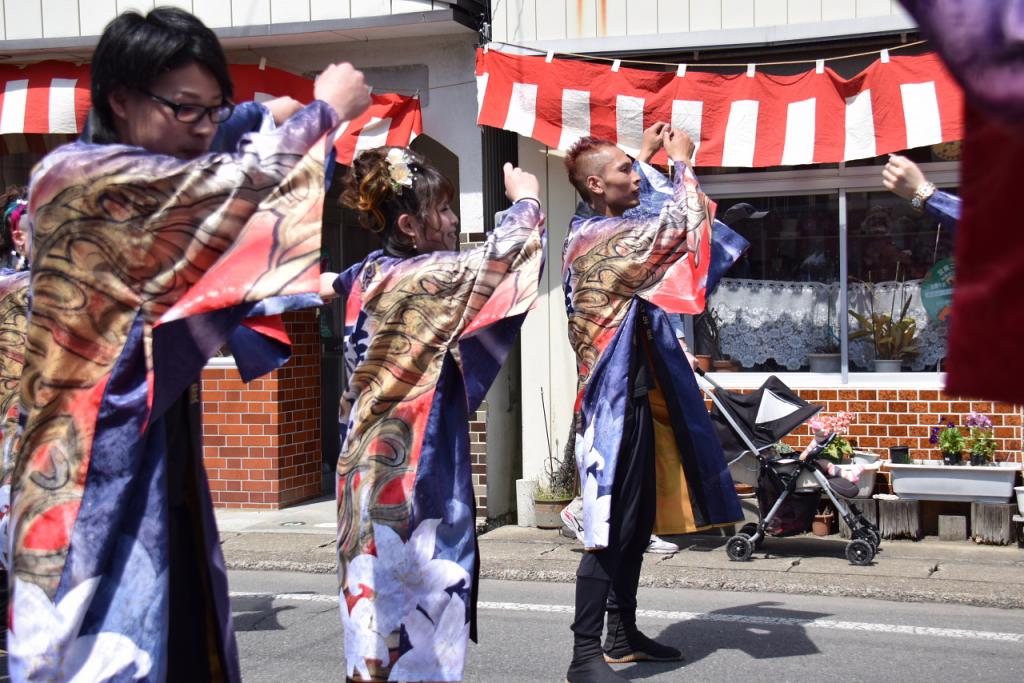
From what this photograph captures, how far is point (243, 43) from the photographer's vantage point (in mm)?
9117

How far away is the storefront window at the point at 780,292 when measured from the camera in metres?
8.63

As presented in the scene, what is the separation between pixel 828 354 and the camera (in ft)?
28.3

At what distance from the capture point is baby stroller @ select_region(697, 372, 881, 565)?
730 cm

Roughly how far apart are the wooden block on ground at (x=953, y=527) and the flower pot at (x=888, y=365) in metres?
1.11

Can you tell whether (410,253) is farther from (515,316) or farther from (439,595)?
(439,595)

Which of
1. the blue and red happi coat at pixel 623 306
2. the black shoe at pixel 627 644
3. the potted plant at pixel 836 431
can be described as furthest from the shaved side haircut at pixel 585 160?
the potted plant at pixel 836 431

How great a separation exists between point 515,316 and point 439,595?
859mm

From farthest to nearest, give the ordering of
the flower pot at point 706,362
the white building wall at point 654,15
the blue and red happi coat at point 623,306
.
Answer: the flower pot at point 706,362, the white building wall at point 654,15, the blue and red happi coat at point 623,306

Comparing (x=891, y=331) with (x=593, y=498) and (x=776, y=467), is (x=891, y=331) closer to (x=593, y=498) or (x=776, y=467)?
(x=776, y=467)

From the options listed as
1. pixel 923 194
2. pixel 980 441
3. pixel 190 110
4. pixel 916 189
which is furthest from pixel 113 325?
pixel 980 441

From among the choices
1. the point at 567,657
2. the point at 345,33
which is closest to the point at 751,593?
the point at 567,657

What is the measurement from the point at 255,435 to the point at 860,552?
4.84 meters

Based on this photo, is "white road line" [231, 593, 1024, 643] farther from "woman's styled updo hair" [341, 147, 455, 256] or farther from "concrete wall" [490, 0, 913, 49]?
"concrete wall" [490, 0, 913, 49]

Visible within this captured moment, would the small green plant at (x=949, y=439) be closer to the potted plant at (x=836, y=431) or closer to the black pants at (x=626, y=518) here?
the potted plant at (x=836, y=431)
